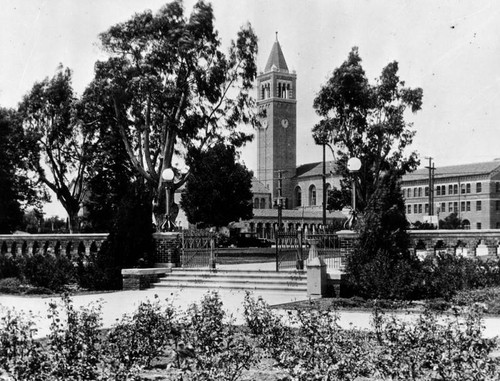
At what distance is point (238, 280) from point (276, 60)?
4250 inches

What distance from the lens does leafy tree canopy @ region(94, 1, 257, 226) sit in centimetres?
2873

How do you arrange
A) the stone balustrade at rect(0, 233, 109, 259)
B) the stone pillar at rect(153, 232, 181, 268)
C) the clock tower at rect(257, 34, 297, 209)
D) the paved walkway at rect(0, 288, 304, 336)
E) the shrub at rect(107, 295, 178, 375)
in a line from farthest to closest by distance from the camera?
the clock tower at rect(257, 34, 297, 209), the stone balustrade at rect(0, 233, 109, 259), the stone pillar at rect(153, 232, 181, 268), the paved walkway at rect(0, 288, 304, 336), the shrub at rect(107, 295, 178, 375)

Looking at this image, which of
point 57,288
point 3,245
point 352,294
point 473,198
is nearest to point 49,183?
point 3,245

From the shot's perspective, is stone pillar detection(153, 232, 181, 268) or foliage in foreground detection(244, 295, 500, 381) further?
stone pillar detection(153, 232, 181, 268)

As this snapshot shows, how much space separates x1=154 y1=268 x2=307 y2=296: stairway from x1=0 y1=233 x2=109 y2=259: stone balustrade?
11.5 ft

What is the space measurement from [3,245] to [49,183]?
44.7ft

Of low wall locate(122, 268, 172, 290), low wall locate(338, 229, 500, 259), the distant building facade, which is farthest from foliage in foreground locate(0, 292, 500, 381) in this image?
the distant building facade

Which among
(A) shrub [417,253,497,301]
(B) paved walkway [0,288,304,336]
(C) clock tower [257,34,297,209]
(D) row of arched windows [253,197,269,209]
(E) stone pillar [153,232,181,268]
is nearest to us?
(B) paved walkway [0,288,304,336]

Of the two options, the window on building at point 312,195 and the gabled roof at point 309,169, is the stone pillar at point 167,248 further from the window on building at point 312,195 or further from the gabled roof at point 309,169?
the window on building at point 312,195

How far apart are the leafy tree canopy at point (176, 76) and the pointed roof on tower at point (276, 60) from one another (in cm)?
9226

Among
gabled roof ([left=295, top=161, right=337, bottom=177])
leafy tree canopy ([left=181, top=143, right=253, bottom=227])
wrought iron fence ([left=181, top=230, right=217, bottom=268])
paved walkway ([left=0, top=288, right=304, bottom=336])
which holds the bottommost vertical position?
paved walkway ([left=0, top=288, right=304, bottom=336])

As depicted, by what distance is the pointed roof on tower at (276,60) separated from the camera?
→ 399ft

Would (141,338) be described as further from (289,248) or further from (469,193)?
(469,193)

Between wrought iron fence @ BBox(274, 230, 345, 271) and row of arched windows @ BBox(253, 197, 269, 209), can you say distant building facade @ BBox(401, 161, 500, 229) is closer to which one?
row of arched windows @ BBox(253, 197, 269, 209)
